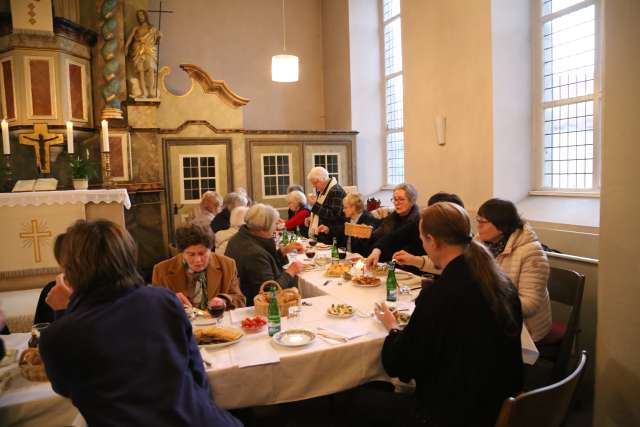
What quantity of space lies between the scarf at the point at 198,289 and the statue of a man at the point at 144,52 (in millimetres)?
6646

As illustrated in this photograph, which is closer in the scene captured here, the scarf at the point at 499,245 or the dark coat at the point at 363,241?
the scarf at the point at 499,245

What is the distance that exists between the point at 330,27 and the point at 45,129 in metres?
6.22

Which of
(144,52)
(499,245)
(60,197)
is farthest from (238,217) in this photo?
(144,52)

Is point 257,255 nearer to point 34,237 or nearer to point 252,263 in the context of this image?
point 252,263

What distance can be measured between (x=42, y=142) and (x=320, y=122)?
5.79 m

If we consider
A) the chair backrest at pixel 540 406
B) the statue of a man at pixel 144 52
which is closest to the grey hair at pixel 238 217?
the chair backrest at pixel 540 406

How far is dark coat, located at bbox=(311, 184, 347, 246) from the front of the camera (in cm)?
588

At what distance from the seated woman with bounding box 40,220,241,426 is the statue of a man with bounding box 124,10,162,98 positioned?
7.85m

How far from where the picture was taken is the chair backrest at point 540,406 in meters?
1.64

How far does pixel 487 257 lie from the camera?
2004 millimetres

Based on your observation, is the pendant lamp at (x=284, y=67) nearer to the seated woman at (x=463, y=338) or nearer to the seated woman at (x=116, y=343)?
the seated woman at (x=463, y=338)

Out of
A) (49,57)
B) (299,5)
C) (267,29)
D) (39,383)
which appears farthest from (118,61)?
(39,383)

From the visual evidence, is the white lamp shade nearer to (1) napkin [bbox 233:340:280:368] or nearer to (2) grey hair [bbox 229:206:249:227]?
(2) grey hair [bbox 229:206:249:227]

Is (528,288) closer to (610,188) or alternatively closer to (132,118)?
(610,188)
